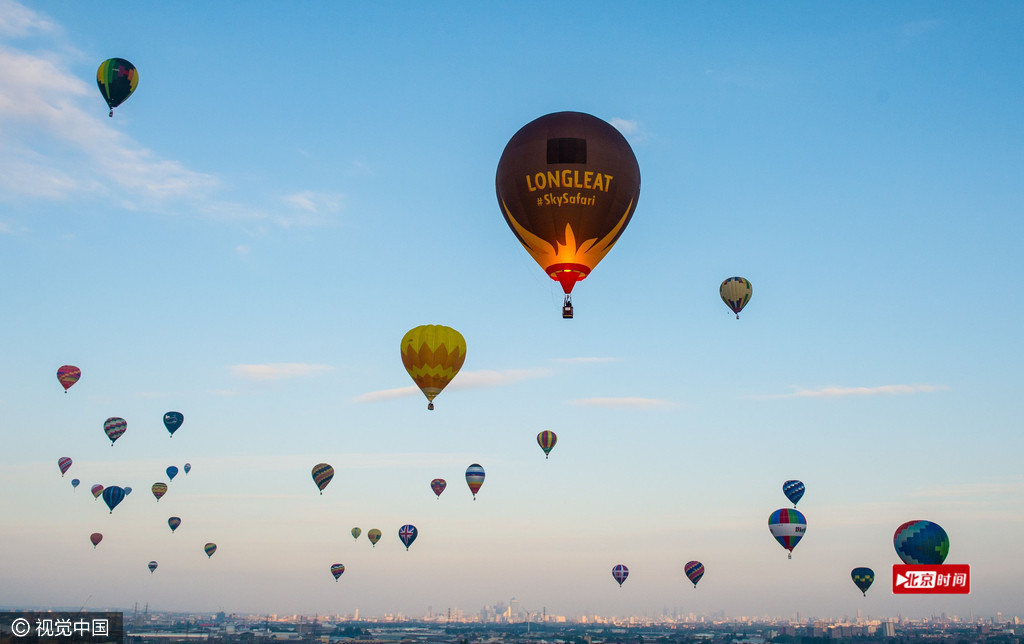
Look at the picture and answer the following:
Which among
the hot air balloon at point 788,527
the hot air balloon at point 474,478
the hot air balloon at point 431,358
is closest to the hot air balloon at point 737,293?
the hot air balloon at point 788,527

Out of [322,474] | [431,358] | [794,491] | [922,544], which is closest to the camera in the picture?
[431,358]

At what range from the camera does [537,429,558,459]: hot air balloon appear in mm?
58678

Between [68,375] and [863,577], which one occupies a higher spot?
[68,375]

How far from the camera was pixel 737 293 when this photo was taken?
166 feet

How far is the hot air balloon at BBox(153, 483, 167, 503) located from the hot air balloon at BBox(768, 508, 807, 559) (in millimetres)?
55351

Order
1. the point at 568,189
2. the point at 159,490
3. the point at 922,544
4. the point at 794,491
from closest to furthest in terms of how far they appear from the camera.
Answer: the point at 568,189 → the point at 922,544 → the point at 794,491 → the point at 159,490

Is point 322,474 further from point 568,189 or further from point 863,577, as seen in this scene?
point 568,189

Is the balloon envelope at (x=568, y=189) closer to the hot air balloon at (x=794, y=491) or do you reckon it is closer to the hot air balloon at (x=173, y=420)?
the hot air balloon at (x=794, y=491)

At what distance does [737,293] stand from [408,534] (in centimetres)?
3991

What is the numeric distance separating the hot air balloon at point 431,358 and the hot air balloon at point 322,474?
A: 2581 cm

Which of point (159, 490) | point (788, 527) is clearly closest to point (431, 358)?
point (788, 527)

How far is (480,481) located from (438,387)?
22.2 m

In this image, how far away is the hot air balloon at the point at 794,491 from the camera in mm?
58594

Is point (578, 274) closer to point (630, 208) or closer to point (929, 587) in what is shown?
point (630, 208)
